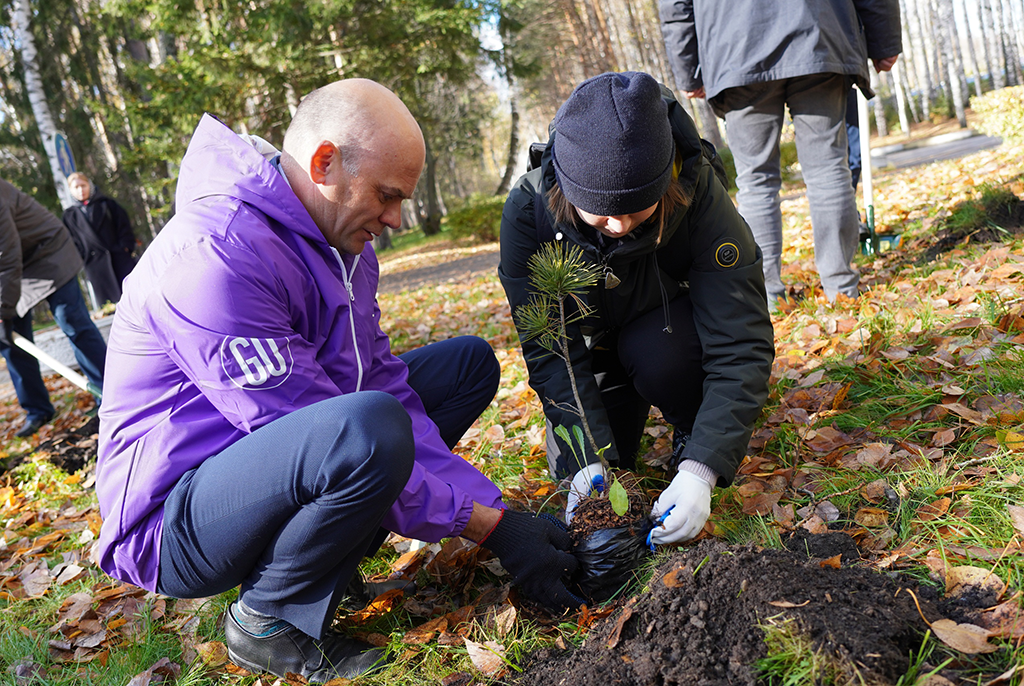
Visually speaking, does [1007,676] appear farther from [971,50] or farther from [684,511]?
[971,50]

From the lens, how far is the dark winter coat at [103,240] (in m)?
7.30

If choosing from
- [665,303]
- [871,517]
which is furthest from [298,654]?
[871,517]

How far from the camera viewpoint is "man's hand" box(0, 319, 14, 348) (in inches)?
189

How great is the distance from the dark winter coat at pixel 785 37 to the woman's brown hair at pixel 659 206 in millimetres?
1673

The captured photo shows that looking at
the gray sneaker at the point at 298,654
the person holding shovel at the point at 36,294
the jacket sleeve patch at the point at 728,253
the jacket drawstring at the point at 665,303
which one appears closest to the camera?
the gray sneaker at the point at 298,654

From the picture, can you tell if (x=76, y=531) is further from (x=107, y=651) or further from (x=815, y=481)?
(x=815, y=481)

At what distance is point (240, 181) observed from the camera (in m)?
1.71

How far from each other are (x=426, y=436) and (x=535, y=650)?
64 centimetres

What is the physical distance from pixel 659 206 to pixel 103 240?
7493 mm

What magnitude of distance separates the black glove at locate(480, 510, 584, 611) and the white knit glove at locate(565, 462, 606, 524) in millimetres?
157

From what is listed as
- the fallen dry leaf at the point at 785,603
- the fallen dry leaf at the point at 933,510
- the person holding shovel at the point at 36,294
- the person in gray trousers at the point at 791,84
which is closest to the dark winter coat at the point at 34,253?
the person holding shovel at the point at 36,294

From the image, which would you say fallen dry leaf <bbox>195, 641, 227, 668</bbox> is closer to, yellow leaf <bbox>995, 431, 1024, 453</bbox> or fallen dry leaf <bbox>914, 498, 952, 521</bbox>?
fallen dry leaf <bbox>914, 498, 952, 521</bbox>

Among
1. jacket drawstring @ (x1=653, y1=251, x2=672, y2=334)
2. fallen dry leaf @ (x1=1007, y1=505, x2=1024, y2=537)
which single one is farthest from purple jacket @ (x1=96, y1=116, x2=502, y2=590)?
fallen dry leaf @ (x1=1007, y1=505, x2=1024, y2=537)

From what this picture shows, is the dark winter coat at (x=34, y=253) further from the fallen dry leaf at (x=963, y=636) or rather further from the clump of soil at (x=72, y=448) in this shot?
the fallen dry leaf at (x=963, y=636)
